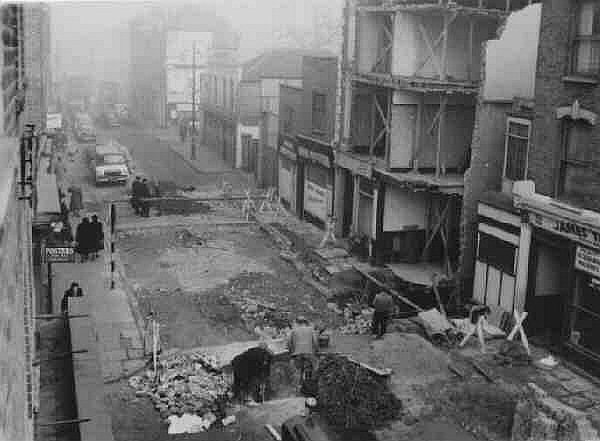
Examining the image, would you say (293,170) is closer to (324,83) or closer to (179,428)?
(324,83)

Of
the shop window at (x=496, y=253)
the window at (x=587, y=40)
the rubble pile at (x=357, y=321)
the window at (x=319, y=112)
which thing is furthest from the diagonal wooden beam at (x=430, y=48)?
the rubble pile at (x=357, y=321)

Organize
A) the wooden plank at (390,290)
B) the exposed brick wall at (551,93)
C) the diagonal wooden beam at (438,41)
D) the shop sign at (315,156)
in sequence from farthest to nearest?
the shop sign at (315,156) → the diagonal wooden beam at (438,41) → the wooden plank at (390,290) → the exposed brick wall at (551,93)

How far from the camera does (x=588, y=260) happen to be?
55.6 feet

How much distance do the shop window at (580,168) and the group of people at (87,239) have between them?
15.4 meters

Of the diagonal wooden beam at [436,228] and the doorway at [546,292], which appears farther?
the diagonal wooden beam at [436,228]

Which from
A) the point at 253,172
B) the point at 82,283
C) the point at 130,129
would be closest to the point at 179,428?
the point at 82,283

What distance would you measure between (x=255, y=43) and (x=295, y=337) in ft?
429

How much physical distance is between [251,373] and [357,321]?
5.72m

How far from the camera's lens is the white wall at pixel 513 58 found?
871 inches

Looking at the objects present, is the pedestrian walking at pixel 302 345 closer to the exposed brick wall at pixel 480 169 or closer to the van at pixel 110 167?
the exposed brick wall at pixel 480 169

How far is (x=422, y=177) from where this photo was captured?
83.4 ft

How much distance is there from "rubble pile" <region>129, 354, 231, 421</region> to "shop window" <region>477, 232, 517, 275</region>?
321 inches

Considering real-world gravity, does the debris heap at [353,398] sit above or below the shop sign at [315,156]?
below

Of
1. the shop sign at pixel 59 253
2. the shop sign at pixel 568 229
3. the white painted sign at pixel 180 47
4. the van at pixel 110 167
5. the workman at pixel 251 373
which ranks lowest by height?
the workman at pixel 251 373
